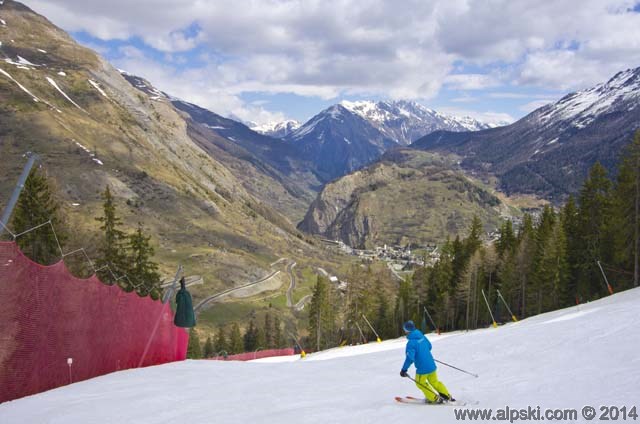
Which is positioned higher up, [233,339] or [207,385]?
[207,385]

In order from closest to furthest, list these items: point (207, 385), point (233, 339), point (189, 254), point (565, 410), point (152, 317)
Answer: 1. point (565, 410)
2. point (207, 385)
3. point (152, 317)
4. point (233, 339)
5. point (189, 254)

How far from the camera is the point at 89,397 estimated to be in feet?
41.1

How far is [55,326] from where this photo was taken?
12828mm

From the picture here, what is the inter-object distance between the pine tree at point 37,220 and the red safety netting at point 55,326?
14.6 metres

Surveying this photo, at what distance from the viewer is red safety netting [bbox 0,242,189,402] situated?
1141cm

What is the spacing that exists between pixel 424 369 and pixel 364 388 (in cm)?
391

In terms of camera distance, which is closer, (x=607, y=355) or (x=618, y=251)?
(x=607, y=355)

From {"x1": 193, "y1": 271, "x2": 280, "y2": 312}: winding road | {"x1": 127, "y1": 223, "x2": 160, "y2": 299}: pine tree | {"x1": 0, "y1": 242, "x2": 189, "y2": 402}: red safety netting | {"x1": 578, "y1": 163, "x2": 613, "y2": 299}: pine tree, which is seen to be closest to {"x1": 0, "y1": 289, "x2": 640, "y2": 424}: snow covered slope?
{"x1": 0, "y1": 242, "x2": 189, "y2": 402}: red safety netting

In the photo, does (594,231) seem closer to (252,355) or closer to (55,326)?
(252,355)

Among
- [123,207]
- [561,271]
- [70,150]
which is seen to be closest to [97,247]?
[561,271]

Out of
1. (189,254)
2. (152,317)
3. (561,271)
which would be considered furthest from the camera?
(189,254)

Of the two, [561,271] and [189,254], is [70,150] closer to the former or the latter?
[189,254]

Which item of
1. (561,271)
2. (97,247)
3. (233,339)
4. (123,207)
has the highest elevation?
(123,207)

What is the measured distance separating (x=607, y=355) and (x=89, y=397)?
1422 centimetres
